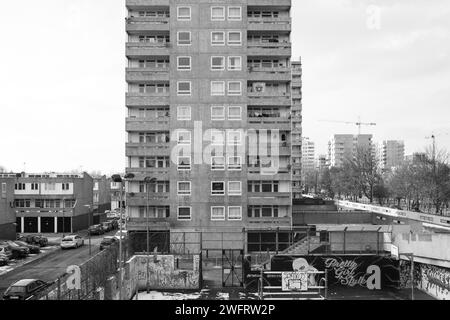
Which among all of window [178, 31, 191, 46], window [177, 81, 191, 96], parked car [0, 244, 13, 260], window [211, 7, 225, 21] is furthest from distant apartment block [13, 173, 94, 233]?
window [211, 7, 225, 21]

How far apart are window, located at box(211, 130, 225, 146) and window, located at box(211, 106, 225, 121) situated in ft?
3.51

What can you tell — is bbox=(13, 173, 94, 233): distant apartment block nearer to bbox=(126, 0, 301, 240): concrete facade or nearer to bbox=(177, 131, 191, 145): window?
bbox=(126, 0, 301, 240): concrete facade

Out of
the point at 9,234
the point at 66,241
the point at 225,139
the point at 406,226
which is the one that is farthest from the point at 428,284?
Answer: the point at 9,234

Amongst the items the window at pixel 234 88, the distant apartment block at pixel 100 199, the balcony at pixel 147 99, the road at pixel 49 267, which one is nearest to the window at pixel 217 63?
the window at pixel 234 88

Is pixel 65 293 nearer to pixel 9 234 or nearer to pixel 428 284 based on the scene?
pixel 428 284

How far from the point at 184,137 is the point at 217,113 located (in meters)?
3.37

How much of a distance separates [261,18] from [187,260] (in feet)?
71.2

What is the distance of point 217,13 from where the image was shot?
114 feet

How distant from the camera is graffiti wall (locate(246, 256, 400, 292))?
25.1 meters

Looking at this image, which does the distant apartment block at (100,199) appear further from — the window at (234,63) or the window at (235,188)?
the window at (234,63)

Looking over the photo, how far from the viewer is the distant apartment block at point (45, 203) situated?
163ft

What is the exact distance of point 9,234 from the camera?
138 ft

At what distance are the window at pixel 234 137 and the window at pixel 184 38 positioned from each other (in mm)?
8154

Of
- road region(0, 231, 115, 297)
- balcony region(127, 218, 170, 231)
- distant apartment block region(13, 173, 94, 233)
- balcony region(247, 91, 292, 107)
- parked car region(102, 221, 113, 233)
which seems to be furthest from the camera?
parked car region(102, 221, 113, 233)
